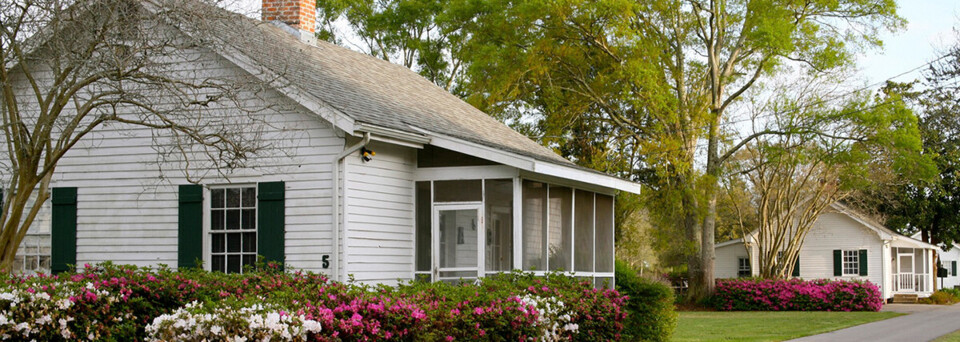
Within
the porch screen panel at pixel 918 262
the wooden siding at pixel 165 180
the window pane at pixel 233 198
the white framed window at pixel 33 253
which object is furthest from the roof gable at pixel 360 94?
the porch screen panel at pixel 918 262

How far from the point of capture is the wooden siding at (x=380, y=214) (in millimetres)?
13297

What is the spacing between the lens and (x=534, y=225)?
14.7 meters

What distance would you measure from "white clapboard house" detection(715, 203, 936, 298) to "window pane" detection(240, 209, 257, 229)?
29.2 meters

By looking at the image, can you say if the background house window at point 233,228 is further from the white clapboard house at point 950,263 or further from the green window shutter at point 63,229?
the white clapboard house at point 950,263

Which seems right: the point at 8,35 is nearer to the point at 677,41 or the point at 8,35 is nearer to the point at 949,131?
the point at 677,41

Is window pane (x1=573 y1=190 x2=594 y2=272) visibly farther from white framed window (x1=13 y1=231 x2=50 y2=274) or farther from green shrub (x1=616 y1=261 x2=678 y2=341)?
white framed window (x1=13 y1=231 x2=50 y2=274)

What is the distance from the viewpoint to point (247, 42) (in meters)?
12.2

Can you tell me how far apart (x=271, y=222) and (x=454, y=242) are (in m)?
2.81

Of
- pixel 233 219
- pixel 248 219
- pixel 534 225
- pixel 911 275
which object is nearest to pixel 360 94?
pixel 248 219

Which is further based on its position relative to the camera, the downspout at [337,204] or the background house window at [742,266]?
the background house window at [742,266]

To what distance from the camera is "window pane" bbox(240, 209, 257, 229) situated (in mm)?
13828

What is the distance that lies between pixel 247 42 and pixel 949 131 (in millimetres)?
41665

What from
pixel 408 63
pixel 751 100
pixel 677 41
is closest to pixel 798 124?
pixel 751 100

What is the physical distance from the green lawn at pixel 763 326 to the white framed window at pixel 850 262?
14188 mm
